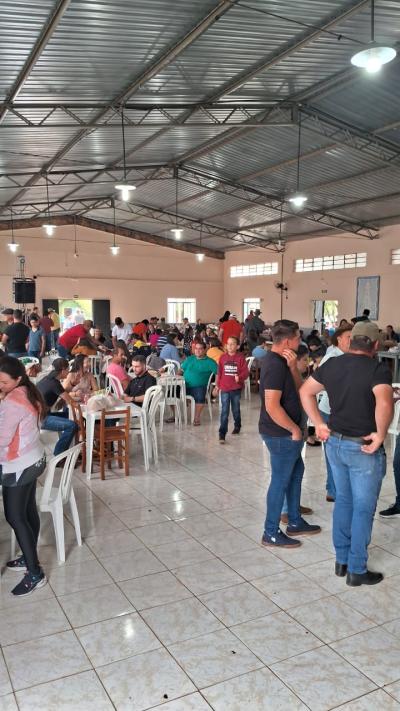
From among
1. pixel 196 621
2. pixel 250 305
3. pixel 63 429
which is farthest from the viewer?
pixel 250 305

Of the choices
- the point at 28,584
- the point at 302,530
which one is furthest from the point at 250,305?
the point at 28,584

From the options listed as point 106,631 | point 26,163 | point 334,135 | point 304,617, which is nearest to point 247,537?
point 304,617

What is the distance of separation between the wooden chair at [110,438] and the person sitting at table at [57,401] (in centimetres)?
26

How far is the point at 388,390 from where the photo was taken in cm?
251

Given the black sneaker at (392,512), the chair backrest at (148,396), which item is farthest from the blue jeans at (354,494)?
the chair backrest at (148,396)

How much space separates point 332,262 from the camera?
15289 mm

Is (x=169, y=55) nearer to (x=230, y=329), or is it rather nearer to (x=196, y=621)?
(x=230, y=329)

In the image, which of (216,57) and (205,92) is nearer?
(216,57)

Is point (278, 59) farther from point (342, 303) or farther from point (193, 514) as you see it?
point (342, 303)

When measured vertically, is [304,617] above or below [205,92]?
below

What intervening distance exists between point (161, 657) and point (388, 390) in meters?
1.58

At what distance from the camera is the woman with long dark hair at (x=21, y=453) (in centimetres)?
260

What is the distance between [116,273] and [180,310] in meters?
2.81

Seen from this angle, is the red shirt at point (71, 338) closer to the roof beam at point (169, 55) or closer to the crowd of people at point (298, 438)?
the roof beam at point (169, 55)
